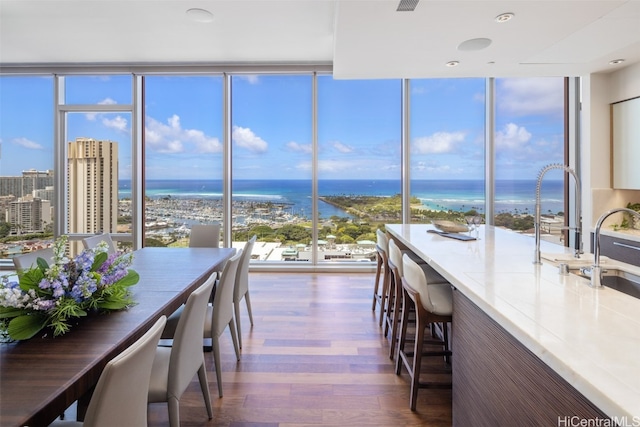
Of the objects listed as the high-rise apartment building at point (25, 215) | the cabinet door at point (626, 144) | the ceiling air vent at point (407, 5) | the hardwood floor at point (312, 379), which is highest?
the ceiling air vent at point (407, 5)

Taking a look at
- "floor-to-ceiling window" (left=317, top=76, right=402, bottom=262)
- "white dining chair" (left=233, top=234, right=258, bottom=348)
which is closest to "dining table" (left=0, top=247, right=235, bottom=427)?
"white dining chair" (left=233, top=234, right=258, bottom=348)

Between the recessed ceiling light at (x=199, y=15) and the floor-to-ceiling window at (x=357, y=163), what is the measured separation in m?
1.93

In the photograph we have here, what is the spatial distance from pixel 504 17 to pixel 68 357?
3.65 meters

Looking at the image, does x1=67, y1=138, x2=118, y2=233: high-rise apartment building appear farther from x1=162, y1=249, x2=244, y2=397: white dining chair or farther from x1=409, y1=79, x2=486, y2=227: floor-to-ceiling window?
x1=409, y1=79, x2=486, y2=227: floor-to-ceiling window

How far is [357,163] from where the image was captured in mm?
5293

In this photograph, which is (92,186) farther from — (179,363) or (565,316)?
(565,316)

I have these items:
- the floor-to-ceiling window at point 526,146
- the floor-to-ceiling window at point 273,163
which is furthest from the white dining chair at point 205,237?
the floor-to-ceiling window at point 526,146

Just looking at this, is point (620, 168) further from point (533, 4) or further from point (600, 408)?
point (600, 408)

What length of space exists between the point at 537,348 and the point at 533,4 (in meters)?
2.79

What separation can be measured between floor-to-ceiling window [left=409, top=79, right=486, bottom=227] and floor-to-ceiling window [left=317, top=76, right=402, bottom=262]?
11.7 inches

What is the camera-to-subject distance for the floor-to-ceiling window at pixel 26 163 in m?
5.26

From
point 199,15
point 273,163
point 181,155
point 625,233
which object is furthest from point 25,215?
point 625,233

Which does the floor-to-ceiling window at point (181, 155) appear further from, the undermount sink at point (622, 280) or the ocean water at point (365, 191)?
the undermount sink at point (622, 280)

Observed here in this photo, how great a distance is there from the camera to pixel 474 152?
5.16m
